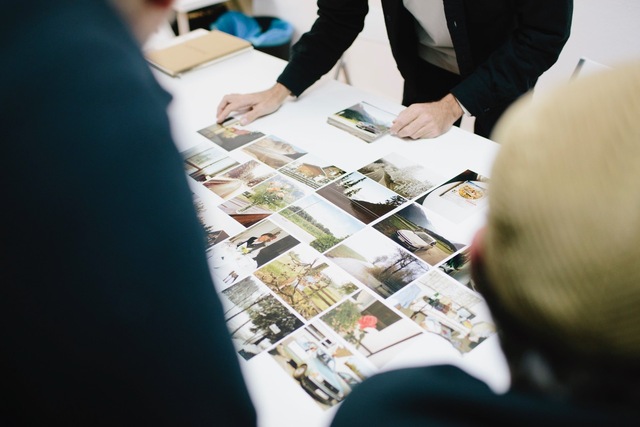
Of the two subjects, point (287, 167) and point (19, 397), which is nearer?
point (19, 397)

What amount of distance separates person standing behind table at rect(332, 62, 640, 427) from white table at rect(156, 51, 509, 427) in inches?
10.9

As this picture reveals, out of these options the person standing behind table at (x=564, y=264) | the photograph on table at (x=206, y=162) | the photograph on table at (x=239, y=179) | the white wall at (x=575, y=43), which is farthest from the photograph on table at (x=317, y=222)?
the white wall at (x=575, y=43)

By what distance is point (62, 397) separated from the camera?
458 mm

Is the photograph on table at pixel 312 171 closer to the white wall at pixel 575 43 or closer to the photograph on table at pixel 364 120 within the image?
the photograph on table at pixel 364 120

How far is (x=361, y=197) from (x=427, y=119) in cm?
33

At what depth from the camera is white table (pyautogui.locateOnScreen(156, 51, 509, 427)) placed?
705 mm

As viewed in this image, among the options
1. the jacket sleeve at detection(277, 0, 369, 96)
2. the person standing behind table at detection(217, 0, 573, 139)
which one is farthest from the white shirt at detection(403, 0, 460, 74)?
the jacket sleeve at detection(277, 0, 369, 96)

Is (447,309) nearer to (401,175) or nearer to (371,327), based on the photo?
(371,327)

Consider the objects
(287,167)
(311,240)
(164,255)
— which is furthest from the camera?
(287,167)

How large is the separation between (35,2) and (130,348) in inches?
11.1

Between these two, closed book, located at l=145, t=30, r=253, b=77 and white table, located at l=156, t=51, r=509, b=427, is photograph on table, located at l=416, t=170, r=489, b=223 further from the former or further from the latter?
closed book, located at l=145, t=30, r=253, b=77

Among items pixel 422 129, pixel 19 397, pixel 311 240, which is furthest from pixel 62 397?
pixel 422 129

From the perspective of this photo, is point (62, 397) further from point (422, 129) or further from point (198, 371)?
point (422, 129)

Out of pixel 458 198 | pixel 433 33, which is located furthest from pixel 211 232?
pixel 433 33
